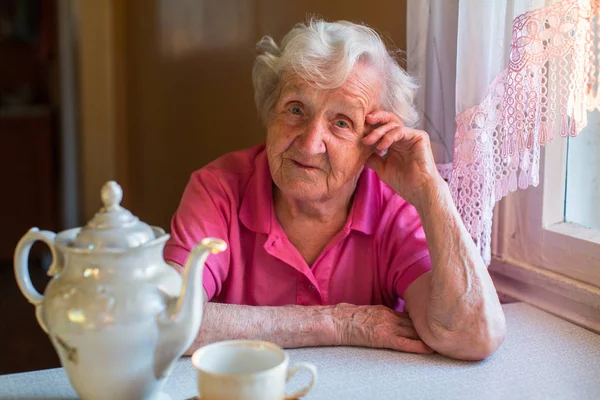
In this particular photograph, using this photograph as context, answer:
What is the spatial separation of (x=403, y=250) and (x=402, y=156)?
203mm

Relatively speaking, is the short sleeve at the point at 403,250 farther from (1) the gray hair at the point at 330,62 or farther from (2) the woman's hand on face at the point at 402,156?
(1) the gray hair at the point at 330,62

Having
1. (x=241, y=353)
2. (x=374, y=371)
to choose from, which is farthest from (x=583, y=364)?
(x=241, y=353)

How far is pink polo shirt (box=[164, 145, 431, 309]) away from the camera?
1489 millimetres

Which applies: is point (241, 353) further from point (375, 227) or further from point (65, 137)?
point (65, 137)

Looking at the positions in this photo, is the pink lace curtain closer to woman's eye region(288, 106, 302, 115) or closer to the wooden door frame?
woman's eye region(288, 106, 302, 115)

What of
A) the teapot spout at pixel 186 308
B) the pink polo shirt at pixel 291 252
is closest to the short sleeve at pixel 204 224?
the pink polo shirt at pixel 291 252

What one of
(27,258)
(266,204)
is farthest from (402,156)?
(27,258)

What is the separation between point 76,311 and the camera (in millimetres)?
885

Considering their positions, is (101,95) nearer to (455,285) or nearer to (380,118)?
(380,118)

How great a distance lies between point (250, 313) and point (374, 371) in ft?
0.91

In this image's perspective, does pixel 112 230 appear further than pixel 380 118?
No

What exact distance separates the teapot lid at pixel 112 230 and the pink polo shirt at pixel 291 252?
0.53 m

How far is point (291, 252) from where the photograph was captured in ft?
4.93

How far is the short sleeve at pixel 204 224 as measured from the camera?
1.40 meters
